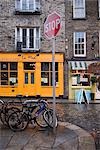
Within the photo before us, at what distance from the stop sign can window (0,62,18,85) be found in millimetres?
22229

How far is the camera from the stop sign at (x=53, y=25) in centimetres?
992

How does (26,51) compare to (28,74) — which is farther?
(28,74)

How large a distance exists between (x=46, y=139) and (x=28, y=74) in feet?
75.8

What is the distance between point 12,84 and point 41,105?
2053 cm

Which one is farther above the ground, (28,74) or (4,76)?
(28,74)

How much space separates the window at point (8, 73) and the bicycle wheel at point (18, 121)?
20846mm

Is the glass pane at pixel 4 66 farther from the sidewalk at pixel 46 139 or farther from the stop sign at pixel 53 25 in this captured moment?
the stop sign at pixel 53 25

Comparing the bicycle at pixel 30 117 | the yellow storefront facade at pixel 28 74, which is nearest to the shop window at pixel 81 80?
the yellow storefront facade at pixel 28 74

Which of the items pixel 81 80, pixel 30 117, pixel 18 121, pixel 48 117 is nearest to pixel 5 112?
pixel 30 117

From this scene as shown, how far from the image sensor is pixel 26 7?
33.0 metres

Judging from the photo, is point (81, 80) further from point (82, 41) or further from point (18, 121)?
point (18, 121)

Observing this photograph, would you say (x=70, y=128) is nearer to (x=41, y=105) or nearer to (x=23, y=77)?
(x=41, y=105)

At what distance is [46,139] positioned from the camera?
974 centimetres

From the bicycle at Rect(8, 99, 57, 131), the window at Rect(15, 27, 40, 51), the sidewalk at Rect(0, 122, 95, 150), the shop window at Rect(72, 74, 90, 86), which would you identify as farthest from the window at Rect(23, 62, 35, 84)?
the sidewalk at Rect(0, 122, 95, 150)
